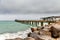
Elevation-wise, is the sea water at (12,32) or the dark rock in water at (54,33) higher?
the dark rock in water at (54,33)

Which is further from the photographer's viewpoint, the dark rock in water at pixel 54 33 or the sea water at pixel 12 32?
the sea water at pixel 12 32

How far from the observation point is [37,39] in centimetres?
890

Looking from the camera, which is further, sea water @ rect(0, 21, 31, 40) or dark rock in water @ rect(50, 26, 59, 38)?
sea water @ rect(0, 21, 31, 40)

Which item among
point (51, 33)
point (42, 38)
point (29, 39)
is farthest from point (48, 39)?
point (51, 33)

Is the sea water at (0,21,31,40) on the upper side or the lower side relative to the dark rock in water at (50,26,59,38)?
lower

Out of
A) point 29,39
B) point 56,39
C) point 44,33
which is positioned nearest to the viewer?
point 29,39

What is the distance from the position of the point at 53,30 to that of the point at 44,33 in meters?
0.78

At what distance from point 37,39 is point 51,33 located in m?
1.74

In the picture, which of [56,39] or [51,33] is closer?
[56,39]

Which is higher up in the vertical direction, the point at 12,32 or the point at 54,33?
the point at 54,33

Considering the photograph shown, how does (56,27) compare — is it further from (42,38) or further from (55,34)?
(42,38)

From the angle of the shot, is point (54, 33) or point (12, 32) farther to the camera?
point (12, 32)

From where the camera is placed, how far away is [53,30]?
10.3m

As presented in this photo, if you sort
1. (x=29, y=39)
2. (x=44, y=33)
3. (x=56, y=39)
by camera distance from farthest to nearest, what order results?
(x=44, y=33), (x=56, y=39), (x=29, y=39)
